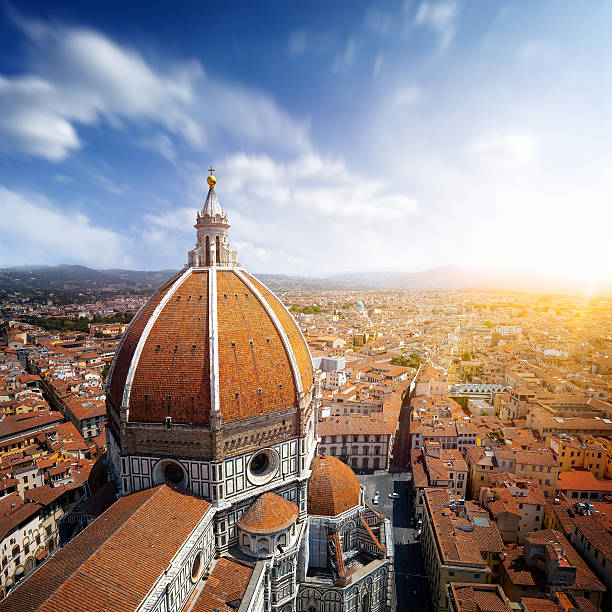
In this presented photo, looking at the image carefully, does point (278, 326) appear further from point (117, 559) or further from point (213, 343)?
point (117, 559)

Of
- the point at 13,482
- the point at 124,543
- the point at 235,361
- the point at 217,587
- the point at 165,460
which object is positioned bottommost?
the point at 13,482

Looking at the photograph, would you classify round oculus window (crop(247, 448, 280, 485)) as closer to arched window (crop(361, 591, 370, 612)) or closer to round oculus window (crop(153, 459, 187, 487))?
round oculus window (crop(153, 459, 187, 487))

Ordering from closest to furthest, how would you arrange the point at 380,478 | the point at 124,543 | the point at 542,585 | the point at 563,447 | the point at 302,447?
the point at 124,543 → the point at 302,447 → the point at 542,585 → the point at 563,447 → the point at 380,478


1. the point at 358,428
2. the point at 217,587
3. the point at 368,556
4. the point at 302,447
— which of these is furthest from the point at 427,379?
the point at 217,587

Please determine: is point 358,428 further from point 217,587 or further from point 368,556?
point 217,587

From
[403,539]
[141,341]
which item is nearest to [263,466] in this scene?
[141,341]

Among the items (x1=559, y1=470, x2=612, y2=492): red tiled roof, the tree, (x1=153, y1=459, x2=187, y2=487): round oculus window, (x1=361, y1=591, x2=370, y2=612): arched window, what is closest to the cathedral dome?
(x1=153, y1=459, x2=187, y2=487): round oculus window

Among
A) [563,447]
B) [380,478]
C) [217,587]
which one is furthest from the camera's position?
[380,478]
